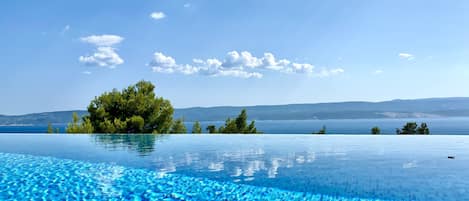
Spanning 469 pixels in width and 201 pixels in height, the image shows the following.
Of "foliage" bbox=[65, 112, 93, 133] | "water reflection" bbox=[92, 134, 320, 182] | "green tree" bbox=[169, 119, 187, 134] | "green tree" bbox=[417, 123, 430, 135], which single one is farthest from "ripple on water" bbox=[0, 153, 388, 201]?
"green tree" bbox=[417, 123, 430, 135]

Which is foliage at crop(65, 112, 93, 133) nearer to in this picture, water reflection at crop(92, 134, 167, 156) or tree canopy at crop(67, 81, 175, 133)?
tree canopy at crop(67, 81, 175, 133)

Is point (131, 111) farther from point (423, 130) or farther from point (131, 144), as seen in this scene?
point (423, 130)

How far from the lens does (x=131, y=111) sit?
2450 cm

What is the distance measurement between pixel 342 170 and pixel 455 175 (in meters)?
1.98

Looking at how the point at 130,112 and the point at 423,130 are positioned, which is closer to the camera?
the point at 130,112

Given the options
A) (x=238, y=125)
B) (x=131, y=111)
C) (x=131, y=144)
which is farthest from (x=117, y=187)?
(x=238, y=125)

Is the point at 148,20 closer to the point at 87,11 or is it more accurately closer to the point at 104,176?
the point at 87,11

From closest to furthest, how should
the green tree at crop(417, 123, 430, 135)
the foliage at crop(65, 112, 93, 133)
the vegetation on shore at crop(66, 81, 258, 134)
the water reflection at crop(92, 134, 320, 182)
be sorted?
the water reflection at crop(92, 134, 320, 182) → the foliage at crop(65, 112, 93, 133) → the vegetation on shore at crop(66, 81, 258, 134) → the green tree at crop(417, 123, 430, 135)

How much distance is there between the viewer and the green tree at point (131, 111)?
23.5m

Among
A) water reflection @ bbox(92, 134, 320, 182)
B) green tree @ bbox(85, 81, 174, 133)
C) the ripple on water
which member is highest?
green tree @ bbox(85, 81, 174, 133)

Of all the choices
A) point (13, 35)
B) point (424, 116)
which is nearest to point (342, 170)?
point (13, 35)

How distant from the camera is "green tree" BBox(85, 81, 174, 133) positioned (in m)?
23.5

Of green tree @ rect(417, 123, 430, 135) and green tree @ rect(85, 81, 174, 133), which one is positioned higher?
green tree @ rect(85, 81, 174, 133)

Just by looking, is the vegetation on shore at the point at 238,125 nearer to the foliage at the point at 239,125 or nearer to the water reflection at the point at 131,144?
the foliage at the point at 239,125
